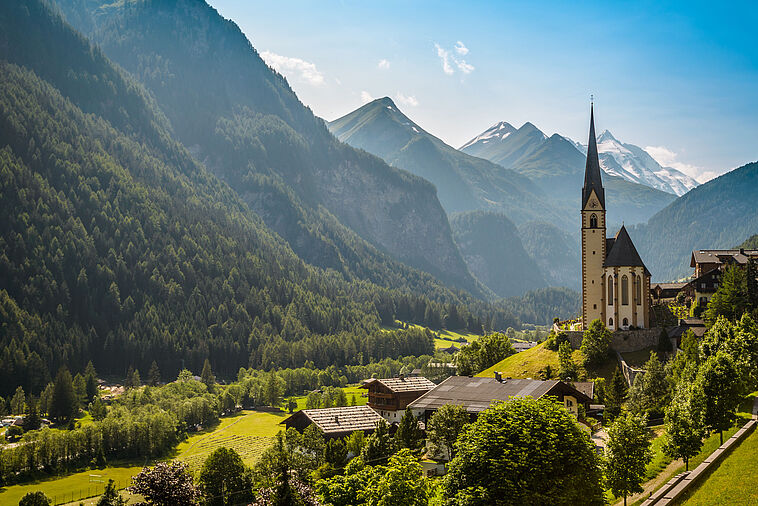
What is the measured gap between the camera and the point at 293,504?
47.3m

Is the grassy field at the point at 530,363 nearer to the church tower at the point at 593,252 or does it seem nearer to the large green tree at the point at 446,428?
the church tower at the point at 593,252

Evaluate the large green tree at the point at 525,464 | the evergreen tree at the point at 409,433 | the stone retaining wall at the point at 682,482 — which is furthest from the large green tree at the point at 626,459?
the evergreen tree at the point at 409,433

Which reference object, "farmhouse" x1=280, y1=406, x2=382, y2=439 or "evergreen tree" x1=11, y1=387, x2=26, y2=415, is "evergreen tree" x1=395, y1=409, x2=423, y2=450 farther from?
"evergreen tree" x1=11, y1=387, x2=26, y2=415

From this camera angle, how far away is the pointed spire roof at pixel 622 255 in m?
107

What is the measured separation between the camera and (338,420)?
3957 inches

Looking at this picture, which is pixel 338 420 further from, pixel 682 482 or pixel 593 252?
pixel 682 482

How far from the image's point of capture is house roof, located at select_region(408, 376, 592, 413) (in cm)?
8744

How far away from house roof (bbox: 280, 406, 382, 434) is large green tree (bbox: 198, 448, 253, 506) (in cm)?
1328

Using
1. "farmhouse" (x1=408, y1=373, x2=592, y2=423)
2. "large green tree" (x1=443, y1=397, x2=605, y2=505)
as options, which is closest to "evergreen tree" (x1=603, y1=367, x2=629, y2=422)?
"farmhouse" (x1=408, y1=373, x2=592, y2=423)

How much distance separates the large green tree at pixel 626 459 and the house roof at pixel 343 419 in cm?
4570

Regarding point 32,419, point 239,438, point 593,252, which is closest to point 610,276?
point 593,252

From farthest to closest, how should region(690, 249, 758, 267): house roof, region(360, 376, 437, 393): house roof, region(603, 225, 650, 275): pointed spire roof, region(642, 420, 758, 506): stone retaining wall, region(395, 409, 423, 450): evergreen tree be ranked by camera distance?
1. region(690, 249, 758, 267): house roof
2. region(360, 376, 437, 393): house roof
3. region(603, 225, 650, 275): pointed spire roof
4. region(395, 409, 423, 450): evergreen tree
5. region(642, 420, 758, 506): stone retaining wall

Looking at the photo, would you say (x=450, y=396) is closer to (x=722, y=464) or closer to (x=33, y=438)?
(x=722, y=464)

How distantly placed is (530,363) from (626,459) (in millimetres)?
55068
